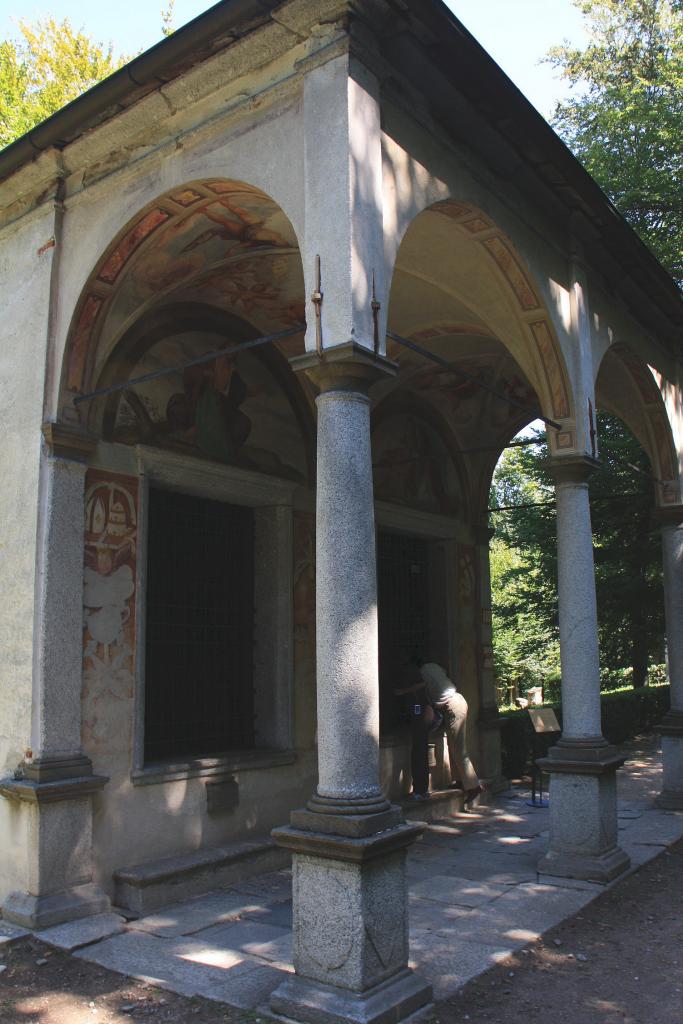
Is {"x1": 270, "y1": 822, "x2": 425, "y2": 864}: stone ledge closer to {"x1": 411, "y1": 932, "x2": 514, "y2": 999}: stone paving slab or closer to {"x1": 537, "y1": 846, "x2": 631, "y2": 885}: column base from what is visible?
{"x1": 411, "y1": 932, "x2": 514, "y2": 999}: stone paving slab

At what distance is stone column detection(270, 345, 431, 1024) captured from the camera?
407 centimetres

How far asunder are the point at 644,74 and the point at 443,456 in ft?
30.2

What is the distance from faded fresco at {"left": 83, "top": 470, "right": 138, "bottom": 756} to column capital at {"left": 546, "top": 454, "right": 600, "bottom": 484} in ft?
11.5

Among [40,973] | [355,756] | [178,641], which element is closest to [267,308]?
[178,641]

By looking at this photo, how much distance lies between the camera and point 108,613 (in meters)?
6.48

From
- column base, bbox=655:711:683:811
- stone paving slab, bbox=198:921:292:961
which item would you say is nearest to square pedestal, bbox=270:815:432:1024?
stone paving slab, bbox=198:921:292:961

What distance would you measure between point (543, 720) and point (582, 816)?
106 inches

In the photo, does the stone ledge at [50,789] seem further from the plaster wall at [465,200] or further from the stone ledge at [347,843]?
the plaster wall at [465,200]

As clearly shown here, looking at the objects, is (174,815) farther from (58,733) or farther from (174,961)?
(174,961)

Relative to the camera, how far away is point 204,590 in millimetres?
7699

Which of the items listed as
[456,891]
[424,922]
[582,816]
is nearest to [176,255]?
[424,922]

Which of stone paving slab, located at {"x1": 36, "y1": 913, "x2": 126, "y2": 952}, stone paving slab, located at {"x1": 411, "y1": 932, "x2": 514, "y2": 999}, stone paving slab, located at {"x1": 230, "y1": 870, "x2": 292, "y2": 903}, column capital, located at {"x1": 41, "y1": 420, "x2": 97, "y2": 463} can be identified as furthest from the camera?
stone paving slab, located at {"x1": 230, "y1": 870, "x2": 292, "y2": 903}

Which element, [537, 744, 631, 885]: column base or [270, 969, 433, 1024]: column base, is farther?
[537, 744, 631, 885]: column base

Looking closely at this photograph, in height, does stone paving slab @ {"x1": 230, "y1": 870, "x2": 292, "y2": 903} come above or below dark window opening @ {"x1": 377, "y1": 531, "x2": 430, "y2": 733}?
below
